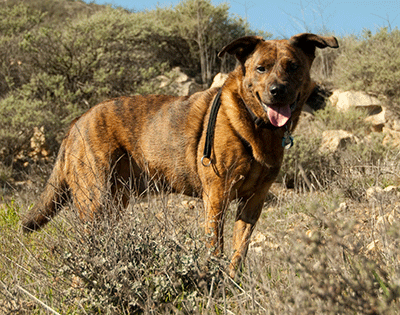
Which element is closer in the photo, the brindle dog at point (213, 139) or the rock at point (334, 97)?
the brindle dog at point (213, 139)

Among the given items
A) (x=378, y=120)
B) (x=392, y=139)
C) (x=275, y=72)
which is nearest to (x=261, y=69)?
(x=275, y=72)

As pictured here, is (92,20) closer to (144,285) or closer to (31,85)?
(31,85)

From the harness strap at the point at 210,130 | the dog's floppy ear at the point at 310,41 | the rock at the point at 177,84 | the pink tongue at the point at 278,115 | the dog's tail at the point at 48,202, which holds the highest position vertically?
the dog's floppy ear at the point at 310,41

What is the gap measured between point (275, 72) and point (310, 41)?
1.92 feet

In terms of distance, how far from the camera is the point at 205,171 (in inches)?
141

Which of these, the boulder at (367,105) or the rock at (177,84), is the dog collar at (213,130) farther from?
the boulder at (367,105)

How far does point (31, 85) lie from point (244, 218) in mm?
6611

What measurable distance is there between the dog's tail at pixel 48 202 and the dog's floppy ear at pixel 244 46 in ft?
6.10

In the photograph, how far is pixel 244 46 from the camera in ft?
12.5

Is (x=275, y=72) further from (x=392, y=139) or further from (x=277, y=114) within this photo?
(x=392, y=139)

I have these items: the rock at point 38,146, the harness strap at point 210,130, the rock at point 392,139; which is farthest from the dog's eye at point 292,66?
the rock at point 38,146

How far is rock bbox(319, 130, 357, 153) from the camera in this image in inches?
295

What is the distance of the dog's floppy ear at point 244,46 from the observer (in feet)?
12.1

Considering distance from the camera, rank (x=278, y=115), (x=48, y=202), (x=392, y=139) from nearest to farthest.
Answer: (x=278, y=115) → (x=48, y=202) → (x=392, y=139)
